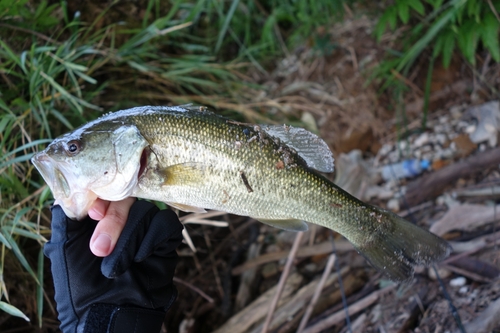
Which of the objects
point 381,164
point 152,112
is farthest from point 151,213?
point 381,164

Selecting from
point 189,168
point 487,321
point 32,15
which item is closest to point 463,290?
point 487,321

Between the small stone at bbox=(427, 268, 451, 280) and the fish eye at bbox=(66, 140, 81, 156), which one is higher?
the fish eye at bbox=(66, 140, 81, 156)

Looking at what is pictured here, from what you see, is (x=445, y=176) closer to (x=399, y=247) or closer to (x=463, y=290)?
(x=463, y=290)

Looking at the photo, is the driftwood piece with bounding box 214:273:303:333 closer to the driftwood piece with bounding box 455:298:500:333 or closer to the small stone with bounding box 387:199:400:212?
the small stone with bounding box 387:199:400:212

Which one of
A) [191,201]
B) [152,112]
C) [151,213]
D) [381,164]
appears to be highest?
[152,112]

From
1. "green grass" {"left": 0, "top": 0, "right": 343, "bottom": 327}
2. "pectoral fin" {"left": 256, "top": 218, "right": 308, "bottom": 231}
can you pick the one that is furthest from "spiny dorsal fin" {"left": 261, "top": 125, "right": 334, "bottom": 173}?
"green grass" {"left": 0, "top": 0, "right": 343, "bottom": 327}

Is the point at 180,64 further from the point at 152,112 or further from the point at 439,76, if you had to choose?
the point at 439,76

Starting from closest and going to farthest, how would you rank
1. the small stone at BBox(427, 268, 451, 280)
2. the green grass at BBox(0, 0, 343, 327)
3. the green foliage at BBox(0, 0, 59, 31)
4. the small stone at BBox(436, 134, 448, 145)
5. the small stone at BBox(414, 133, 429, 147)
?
the green grass at BBox(0, 0, 343, 327) → the green foliage at BBox(0, 0, 59, 31) → the small stone at BBox(427, 268, 451, 280) → the small stone at BBox(436, 134, 448, 145) → the small stone at BBox(414, 133, 429, 147)
